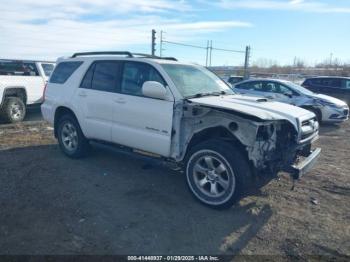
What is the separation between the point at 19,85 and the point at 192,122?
7587 mm

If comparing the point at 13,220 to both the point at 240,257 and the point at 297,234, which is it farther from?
the point at 297,234

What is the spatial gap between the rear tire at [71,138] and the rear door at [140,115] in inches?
39.2

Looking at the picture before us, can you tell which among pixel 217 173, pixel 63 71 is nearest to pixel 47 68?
pixel 63 71

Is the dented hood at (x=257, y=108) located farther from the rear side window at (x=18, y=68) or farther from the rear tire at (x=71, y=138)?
the rear side window at (x=18, y=68)

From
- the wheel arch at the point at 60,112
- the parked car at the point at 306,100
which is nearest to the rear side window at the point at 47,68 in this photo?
the wheel arch at the point at 60,112

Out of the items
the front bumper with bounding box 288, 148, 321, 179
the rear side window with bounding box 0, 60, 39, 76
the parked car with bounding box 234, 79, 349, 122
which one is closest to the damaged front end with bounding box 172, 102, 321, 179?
the front bumper with bounding box 288, 148, 321, 179

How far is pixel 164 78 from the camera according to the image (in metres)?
4.93

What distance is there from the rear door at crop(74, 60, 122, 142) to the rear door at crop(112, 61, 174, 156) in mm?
143

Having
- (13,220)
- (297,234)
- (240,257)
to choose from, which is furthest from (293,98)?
(13,220)

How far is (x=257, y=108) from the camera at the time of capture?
14.5ft

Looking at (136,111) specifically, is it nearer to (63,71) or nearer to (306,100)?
(63,71)

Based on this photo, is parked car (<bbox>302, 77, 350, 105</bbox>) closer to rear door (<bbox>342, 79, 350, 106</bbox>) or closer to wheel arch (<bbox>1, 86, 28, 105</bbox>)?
rear door (<bbox>342, 79, 350, 106</bbox>)

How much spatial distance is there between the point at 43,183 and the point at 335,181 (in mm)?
4711

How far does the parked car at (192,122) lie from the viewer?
426 cm
